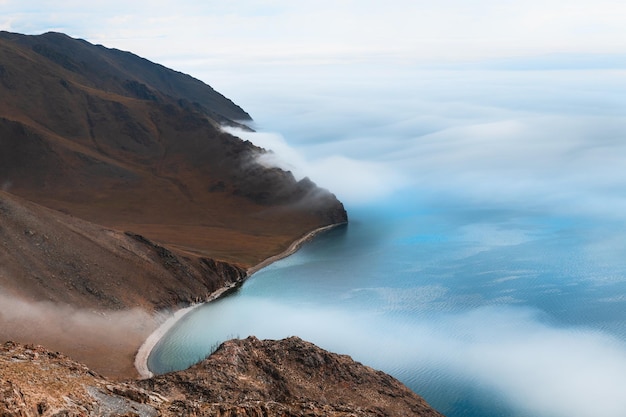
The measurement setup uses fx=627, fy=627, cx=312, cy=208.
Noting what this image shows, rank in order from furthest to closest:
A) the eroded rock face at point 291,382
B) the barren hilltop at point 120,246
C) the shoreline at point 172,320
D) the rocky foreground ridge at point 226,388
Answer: the shoreline at point 172,320 → the eroded rock face at point 291,382 → the barren hilltop at point 120,246 → the rocky foreground ridge at point 226,388

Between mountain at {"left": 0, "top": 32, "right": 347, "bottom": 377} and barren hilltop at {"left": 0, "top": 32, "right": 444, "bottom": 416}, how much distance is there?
26cm

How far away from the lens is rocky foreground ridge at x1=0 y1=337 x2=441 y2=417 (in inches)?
A: 1448

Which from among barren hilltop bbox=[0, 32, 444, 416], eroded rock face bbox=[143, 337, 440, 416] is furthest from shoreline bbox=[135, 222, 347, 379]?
eroded rock face bbox=[143, 337, 440, 416]

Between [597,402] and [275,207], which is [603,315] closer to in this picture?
[597,402]

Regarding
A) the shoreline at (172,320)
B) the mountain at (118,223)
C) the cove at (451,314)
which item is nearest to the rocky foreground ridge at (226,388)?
the cove at (451,314)

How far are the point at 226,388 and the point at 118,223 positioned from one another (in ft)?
332

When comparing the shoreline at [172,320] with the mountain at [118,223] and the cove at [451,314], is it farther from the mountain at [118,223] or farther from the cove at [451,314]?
the cove at [451,314]

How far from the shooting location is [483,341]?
271ft

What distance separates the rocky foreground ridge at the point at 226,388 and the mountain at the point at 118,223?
23575mm

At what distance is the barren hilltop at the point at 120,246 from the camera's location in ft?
151

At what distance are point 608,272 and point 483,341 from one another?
4787cm

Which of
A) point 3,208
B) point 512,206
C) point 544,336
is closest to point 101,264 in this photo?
point 3,208

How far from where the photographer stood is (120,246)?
10144 cm

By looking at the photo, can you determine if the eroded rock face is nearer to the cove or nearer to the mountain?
the cove
